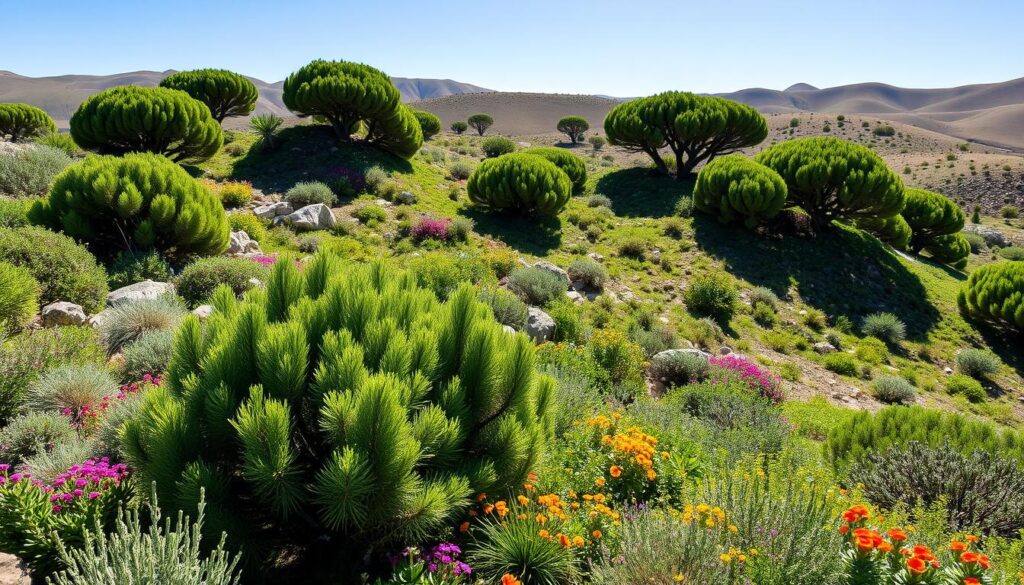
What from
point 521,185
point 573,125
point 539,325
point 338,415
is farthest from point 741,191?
point 573,125

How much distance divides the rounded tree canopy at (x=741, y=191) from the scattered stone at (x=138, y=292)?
52.1ft

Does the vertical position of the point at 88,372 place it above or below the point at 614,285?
above

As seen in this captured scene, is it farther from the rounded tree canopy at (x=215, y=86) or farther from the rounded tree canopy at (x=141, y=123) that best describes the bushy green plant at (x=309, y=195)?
the rounded tree canopy at (x=215, y=86)

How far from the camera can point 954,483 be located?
446cm

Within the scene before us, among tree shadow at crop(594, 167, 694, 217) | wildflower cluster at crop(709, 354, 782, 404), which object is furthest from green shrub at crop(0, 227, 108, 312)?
tree shadow at crop(594, 167, 694, 217)

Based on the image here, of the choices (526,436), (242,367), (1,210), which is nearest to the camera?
(242,367)

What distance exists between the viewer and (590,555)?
2842 mm

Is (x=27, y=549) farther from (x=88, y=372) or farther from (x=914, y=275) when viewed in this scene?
(x=914, y=275)

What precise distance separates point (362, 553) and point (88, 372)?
330cm

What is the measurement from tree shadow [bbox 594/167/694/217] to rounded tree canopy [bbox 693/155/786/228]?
224 cm

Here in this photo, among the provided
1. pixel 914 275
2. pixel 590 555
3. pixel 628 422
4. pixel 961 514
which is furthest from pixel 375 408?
pixel 914 275

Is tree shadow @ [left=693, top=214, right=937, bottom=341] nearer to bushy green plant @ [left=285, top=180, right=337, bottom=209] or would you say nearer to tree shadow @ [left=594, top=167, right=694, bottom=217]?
tree shadow @ [left=594, top=167, right=694, bottom=217]

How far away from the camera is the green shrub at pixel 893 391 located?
→ 31.5 feet

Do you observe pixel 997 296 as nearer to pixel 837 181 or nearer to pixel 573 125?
pixel 837 181
